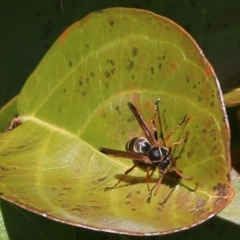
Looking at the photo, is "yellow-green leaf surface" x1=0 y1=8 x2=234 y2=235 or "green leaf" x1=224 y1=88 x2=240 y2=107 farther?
"green leaf" x1=224 y1=88 x2=240 y2=107

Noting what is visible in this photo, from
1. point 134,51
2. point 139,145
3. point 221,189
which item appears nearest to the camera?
point 221,189

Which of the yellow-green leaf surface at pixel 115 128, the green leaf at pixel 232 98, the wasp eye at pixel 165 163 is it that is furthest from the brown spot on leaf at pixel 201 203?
the green leaf at pixel 232 98

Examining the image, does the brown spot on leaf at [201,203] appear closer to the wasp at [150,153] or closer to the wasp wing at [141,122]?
the wasp at [150,153]

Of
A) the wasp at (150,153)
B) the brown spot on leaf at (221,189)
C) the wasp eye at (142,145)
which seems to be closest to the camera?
the brown spot on leaf at (221,189)

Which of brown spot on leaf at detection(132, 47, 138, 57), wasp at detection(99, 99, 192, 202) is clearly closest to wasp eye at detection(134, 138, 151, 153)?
wasp at detection(99, 99, 192, 202)

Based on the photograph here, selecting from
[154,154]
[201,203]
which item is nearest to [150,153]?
[154,154]

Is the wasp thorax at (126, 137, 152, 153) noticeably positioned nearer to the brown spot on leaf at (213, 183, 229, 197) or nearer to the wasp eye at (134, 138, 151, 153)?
the wasp eye at (134, 138, 151, 153)

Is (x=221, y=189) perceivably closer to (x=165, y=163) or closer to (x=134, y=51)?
(x=165, y=163)
